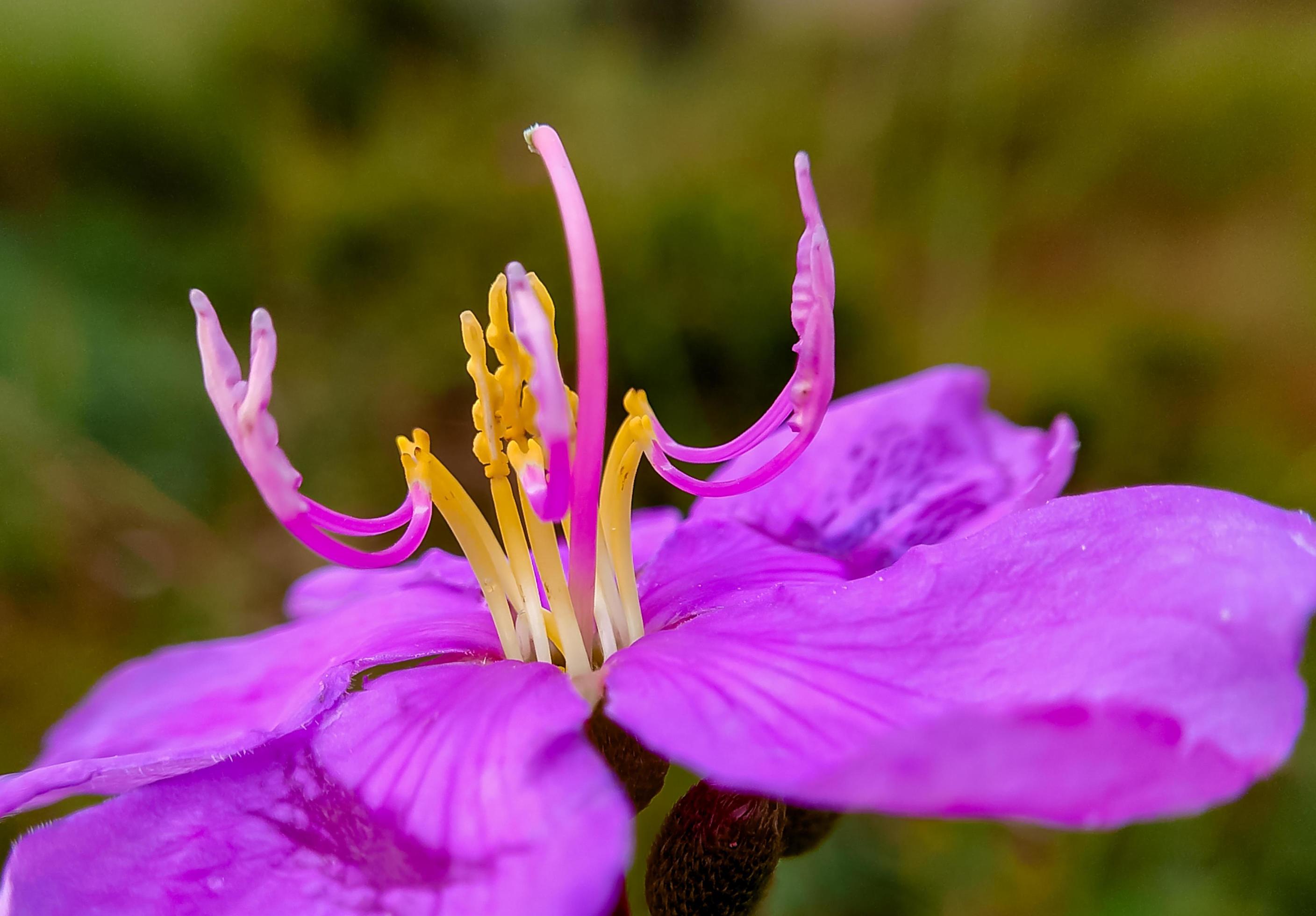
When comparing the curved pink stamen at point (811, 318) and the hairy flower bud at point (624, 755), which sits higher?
the curved pink stamen at point (811, 318)

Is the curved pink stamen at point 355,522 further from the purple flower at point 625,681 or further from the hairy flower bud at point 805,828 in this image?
the hairy flower bud at point 805,828

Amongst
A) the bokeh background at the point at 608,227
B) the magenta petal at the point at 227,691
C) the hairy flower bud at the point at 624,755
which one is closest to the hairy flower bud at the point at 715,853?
the hairy flower bud at the point at 624,755

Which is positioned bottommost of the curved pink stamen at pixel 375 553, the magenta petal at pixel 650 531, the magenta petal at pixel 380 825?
the magenta petal at pixel 650 531

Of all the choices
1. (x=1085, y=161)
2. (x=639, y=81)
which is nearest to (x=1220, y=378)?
(x=1085, y=161)

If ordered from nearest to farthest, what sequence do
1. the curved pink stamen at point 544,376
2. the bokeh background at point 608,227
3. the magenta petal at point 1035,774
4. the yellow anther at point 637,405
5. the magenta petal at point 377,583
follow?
the magenta petal at point 1035,774 < the curved pink stamen at point 544,376 < the yellow anther at point 637,405 < the magenta petal at point 377,583 < the bokeh background at point 608,227

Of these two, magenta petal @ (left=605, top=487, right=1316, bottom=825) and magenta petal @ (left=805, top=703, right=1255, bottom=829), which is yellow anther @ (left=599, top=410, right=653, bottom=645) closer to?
magenta petal @ (left=605, top=487, right=1316, bottom=825)

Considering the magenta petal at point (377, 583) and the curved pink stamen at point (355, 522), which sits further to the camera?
the magenta petal at point (377, 583)
